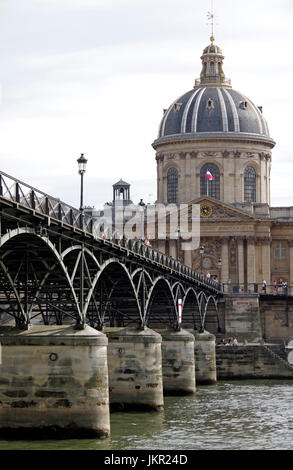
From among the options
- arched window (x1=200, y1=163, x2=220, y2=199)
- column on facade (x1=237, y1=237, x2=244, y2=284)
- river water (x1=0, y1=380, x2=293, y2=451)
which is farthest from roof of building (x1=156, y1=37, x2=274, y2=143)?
river water (x1=0, y1=380, x2=293, y2=451)

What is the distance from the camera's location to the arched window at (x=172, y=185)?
5320 inches

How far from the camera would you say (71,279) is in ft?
147

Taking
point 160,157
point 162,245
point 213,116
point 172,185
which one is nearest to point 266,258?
point 162,245

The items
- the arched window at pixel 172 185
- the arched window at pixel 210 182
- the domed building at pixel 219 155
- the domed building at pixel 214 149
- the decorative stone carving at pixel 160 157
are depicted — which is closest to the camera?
the domed building at pixel 219 155

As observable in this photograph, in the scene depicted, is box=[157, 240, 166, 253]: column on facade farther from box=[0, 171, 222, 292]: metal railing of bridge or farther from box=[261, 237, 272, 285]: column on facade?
box=[0, 171, 222, 292]: metal railing of bridge

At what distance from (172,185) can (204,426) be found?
8555cm

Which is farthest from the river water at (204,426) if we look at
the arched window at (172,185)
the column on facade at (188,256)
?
→ the arched window at (172,185)

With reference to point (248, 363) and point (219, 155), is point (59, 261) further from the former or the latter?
point (219, 155)

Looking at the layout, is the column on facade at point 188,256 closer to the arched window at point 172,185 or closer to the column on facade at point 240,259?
the column on facade at point 240,259

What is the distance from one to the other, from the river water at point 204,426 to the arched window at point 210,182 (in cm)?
6578

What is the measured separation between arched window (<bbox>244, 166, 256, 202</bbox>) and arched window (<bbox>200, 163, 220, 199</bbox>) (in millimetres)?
3411
